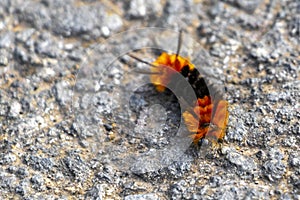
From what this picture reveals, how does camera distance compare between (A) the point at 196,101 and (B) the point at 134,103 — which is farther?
(B) the point at 134,103

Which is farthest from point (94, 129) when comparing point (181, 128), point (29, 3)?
point (29, 3)

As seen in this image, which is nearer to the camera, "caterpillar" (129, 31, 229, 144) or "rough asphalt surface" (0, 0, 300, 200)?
Answer: "rough asphalt surface" (0, 0, 300, 200)

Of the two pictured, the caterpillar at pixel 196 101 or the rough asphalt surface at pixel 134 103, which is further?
the caterpillar at pixel 196 101
